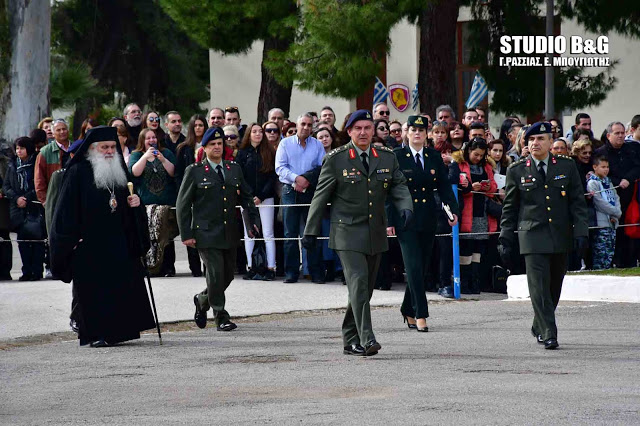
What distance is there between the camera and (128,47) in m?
41.5

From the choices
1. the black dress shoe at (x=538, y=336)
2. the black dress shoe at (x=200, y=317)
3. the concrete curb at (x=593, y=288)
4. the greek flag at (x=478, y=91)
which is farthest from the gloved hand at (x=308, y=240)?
the greek flag at (x=478, y=91)

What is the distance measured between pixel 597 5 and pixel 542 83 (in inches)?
66.6

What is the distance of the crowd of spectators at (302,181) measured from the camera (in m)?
17.0

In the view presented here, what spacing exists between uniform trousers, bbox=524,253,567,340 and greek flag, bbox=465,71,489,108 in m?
12.8

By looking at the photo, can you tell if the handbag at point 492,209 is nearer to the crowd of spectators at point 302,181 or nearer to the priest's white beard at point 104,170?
the crowd of spectators at point 302,181

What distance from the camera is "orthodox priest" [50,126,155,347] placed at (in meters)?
12.7

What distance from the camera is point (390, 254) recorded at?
56.6 feet

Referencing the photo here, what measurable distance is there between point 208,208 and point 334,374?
3.67 metres

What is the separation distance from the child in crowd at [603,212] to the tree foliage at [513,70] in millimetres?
7933

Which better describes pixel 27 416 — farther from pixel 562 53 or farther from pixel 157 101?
pixel 157 101

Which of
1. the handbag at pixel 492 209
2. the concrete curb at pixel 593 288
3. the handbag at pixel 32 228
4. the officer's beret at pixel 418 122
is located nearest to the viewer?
the officer's beret at pixel 418 122

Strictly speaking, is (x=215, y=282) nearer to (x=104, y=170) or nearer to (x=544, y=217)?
(x=104, y=170)

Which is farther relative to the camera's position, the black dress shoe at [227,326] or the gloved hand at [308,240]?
the black dress shoe at [227,326]

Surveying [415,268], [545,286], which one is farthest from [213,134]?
[545,286]
